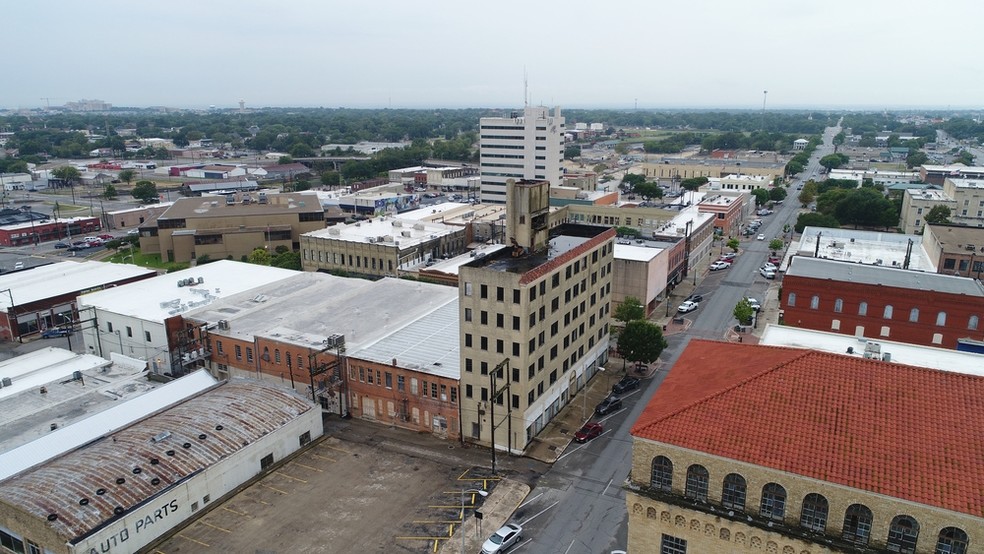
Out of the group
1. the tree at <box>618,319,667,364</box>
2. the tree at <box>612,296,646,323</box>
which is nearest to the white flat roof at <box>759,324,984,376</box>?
the tree at <box>618,319,667,364</box>

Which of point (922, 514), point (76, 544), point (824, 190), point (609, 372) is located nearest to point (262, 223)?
point (609, 372)

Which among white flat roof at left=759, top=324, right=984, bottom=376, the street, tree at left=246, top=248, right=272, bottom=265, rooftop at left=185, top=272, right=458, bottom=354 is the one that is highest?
white flat roof at left=759, top=324, right=984, bottom=376

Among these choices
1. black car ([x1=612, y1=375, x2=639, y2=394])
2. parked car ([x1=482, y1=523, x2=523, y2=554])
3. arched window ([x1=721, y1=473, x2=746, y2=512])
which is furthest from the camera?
black car ([x1=612, y1=375, x2=639, y2=394])

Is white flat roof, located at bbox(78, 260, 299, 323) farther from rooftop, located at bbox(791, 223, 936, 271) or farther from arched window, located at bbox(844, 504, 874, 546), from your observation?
rooftop, located at bbox(791, 223, 936, 271)

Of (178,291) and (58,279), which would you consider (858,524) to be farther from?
(58,279)

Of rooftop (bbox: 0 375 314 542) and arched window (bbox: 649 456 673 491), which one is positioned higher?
arched window (bbox: 649 456 673 491)

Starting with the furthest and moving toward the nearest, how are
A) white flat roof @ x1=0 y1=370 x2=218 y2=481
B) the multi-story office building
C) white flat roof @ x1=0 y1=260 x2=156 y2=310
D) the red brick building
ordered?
white flat roof @ x1=0 y1=260 x2=156 y2=310 → the red brick building → the multi-story office building → white flat roof @ x1=0 y1=370 x2=218 y2=481

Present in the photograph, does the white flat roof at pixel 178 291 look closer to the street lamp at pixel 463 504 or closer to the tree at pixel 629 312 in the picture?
the street lamp at pixel 463 504

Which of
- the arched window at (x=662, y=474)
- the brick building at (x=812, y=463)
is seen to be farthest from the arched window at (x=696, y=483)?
the arched window at (x=662, y=474)
